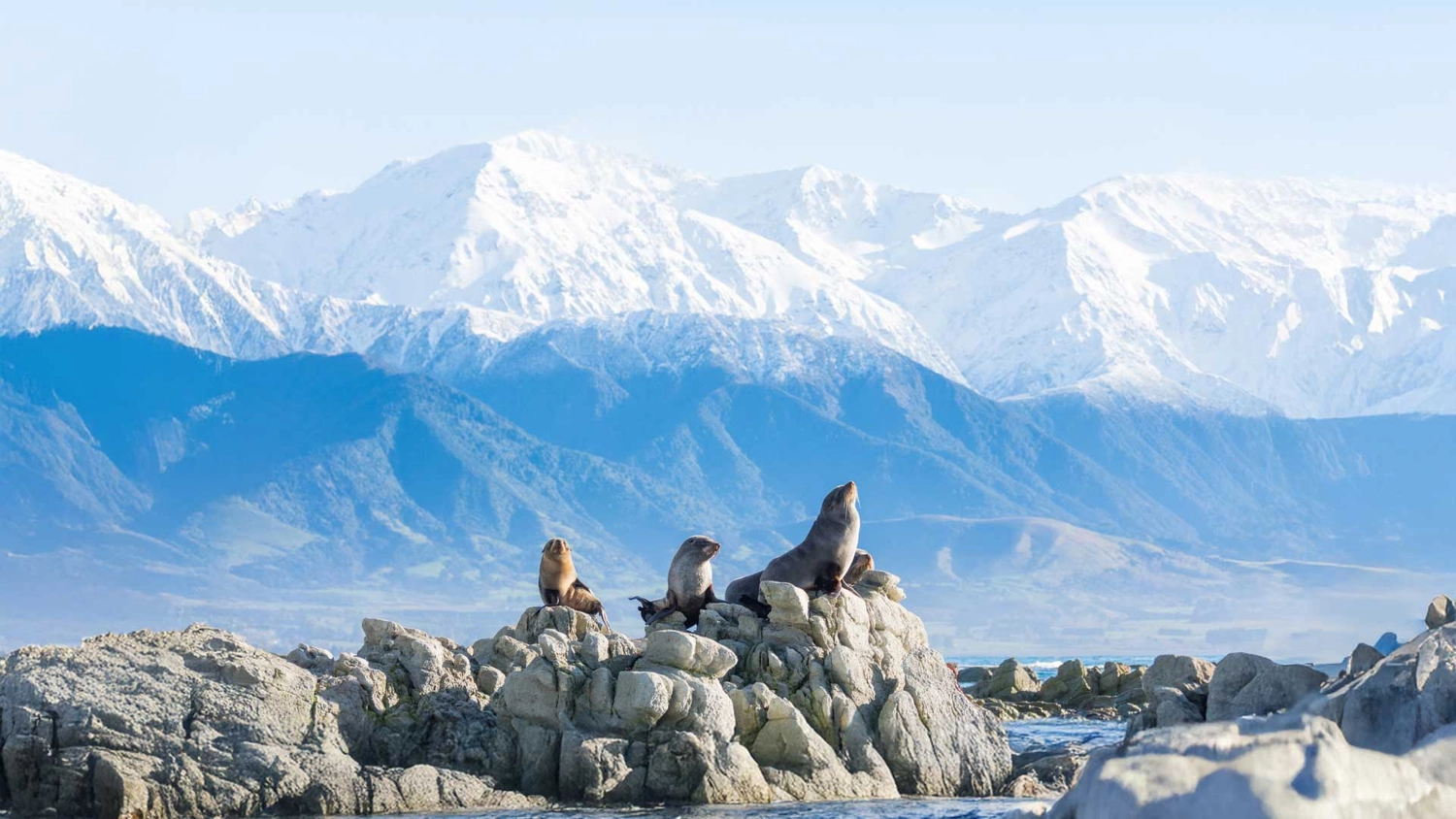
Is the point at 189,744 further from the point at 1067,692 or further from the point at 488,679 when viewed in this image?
the point at 1067,692

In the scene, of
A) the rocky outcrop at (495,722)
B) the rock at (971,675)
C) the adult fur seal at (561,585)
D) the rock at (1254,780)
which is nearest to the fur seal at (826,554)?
the rocky outcrop at (495,722)

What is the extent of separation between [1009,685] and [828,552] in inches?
1259

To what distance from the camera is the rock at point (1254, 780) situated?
1638cm

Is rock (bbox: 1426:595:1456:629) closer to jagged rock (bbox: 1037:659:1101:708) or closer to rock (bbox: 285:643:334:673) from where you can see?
rock (bbox: 285:643:334:673)

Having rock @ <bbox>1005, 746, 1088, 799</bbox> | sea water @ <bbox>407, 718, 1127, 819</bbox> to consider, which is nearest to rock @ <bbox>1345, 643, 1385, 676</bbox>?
sea water @ <bbox>407, 718, 1127, 819</bbox>

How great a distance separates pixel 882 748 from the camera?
33281 mm

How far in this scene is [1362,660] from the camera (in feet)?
79.7

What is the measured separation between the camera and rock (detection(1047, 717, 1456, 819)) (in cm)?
1638

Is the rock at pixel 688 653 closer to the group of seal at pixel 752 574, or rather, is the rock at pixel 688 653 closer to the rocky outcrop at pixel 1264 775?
the group of seal at pixel 752 574

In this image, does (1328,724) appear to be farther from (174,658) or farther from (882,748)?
(174,658)

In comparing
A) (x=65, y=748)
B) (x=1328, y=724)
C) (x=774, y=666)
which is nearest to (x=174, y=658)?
(x=65, y=748)

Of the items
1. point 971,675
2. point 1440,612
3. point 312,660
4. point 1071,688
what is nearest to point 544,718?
point 312,660

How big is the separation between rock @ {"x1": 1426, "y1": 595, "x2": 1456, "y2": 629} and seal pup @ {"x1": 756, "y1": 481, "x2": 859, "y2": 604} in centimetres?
992

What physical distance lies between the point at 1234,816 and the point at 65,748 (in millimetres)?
17656
